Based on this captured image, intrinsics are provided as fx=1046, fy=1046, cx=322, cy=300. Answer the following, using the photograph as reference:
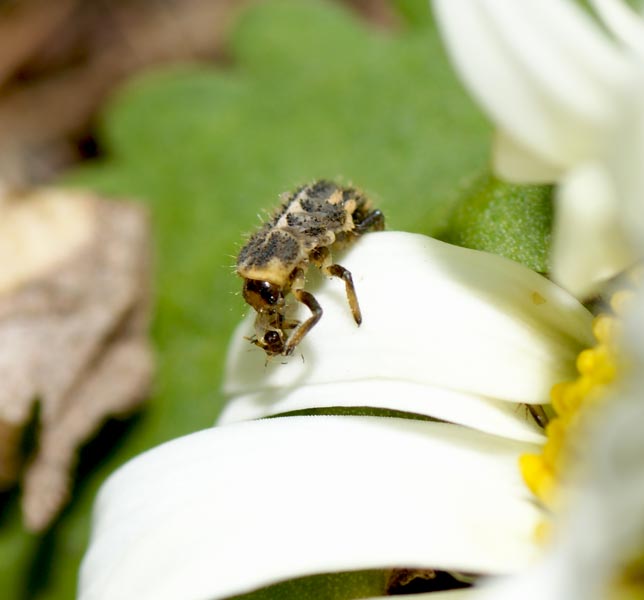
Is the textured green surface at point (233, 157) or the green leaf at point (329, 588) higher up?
→ the green leaf at point (329, 588)

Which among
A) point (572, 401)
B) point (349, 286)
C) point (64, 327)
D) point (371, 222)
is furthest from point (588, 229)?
point (64, 327)

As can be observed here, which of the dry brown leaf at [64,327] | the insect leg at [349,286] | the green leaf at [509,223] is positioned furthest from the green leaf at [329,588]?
the dry brown leaf at [64,327]

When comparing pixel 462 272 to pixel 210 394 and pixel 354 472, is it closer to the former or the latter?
pixel 354 472

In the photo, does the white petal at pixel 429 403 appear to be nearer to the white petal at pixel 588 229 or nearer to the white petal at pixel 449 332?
the white petal at pixel 449 332

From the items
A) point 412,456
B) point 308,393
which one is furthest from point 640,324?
point 308,393

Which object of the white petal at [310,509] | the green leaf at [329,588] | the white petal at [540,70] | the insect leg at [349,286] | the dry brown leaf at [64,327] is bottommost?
the dry brown leaf at [64,327]

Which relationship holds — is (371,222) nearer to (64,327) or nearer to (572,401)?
(572,401)
